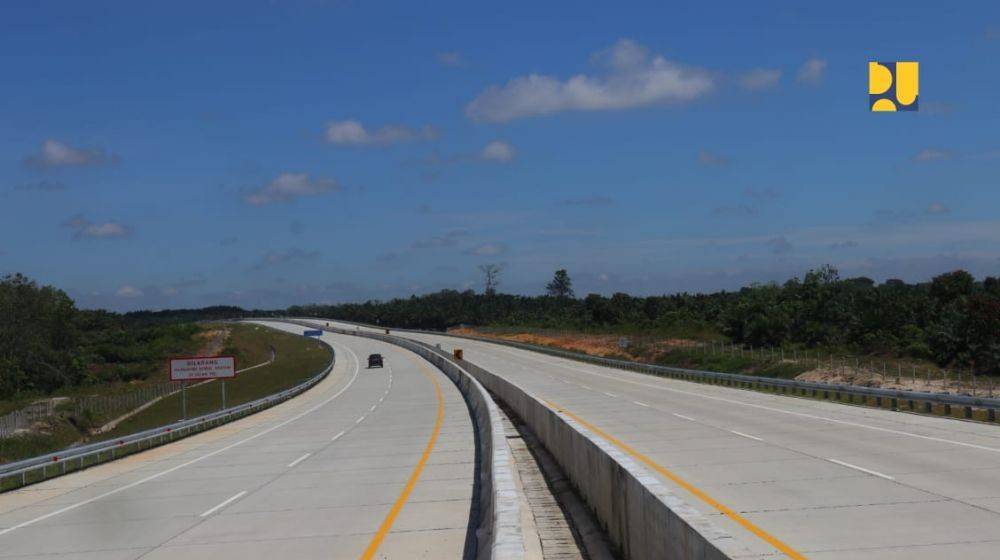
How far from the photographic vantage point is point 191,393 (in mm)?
80688

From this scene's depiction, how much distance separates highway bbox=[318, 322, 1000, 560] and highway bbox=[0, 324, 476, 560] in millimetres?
3803

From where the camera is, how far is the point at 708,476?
54.3ft

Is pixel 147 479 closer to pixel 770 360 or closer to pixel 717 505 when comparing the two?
pixel 717 505

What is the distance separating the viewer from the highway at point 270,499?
1362 cm

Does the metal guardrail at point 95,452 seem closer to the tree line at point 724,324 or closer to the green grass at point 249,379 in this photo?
the green grass at point 249,379

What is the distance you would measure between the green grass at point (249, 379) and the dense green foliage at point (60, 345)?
10.3 metres

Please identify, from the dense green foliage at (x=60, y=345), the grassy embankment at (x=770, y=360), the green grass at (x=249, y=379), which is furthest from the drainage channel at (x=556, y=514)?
the dense green foliage at (x=60, y=345)

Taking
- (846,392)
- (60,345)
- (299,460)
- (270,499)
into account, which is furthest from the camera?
(60,345)

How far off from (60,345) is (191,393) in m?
65.7

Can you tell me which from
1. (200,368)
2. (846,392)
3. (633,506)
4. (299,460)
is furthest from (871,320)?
(633,506)

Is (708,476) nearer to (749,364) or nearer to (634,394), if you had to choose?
(634,394)

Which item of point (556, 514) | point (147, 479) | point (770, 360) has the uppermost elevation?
point (770, 360)

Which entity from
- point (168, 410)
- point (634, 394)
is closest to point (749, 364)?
point (634, 394)

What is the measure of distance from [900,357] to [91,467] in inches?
1949
